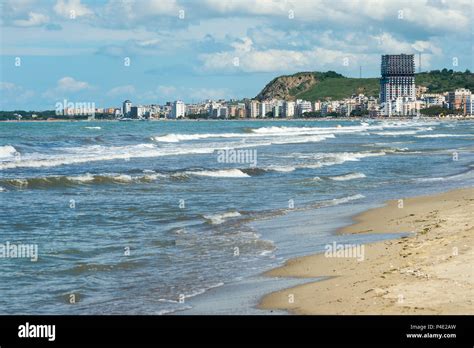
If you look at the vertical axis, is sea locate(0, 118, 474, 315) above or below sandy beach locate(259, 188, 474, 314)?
below

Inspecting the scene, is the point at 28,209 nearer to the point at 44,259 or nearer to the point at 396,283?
the point at 44,259

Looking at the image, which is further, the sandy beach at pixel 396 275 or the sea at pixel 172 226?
Result: the sea at pixel 172 226

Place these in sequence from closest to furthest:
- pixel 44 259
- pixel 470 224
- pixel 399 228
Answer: pixel 44 259 < pixel 470 224 < pixel 399 228

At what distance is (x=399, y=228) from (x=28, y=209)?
9.94m

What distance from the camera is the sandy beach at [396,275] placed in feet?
34.1

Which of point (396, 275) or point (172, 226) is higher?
point (396, 275)

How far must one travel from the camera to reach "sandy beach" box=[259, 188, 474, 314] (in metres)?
10.4

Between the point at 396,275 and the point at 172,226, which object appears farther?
the point at 172,226

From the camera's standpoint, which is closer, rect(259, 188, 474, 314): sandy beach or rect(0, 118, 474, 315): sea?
rect(259, 188, 474, 314): sandy beach

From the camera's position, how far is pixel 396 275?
12.3m

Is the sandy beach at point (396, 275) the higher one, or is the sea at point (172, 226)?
the sandy beach at point (396, 275)
